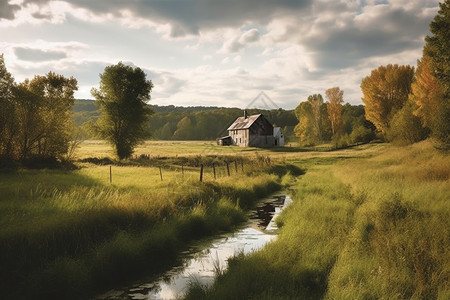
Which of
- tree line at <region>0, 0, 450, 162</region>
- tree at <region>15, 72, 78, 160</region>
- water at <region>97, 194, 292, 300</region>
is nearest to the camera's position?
water at <region>97, 194, 292, 300</region>

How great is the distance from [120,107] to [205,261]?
39.2m

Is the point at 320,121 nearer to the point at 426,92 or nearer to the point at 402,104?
the point at 402,104

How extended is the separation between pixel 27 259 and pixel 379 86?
217 ft

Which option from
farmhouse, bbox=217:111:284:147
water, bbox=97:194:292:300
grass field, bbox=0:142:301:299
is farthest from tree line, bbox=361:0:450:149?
farmhouse, bbox=217:111:284:147

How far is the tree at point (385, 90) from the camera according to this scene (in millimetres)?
63875

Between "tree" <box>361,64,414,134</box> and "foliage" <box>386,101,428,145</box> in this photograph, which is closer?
"foliage" <box>386,101,428,145</box>

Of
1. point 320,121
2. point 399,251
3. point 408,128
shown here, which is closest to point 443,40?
point 399,251

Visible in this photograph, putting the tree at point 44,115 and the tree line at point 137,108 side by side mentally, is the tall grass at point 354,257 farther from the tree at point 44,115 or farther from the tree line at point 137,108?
the tree at point 44,115

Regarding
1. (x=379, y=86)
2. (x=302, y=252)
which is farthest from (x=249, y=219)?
(x=379, y=86)

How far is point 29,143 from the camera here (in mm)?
33656

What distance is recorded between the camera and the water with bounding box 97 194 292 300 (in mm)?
8766

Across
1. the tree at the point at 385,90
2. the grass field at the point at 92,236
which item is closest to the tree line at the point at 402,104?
the tree at the point at 385,90

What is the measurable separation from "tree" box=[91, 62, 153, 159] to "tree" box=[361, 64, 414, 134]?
140 ft

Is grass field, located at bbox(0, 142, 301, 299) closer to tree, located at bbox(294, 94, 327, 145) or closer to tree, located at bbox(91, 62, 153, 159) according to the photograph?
tree, located at bbox(91, 62, 153, 159)
